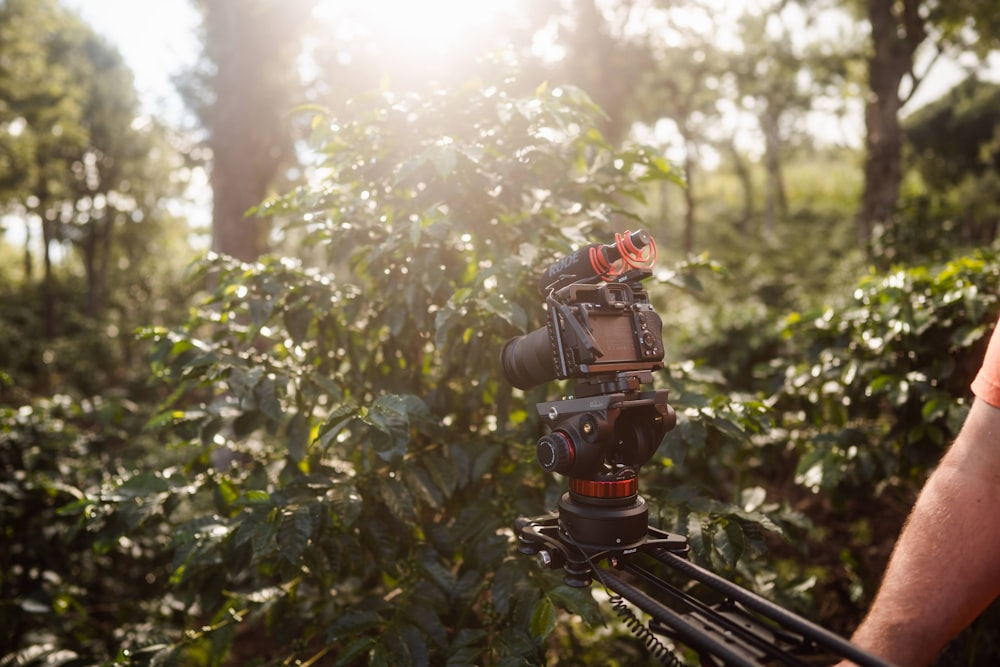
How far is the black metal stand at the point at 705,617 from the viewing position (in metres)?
0.96

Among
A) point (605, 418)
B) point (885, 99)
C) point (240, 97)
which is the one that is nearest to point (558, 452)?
point (605, 418)

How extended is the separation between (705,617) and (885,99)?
1023 cm

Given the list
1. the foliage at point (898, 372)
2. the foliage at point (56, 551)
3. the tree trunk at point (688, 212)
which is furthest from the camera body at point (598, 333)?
the tree trunk at point (688, 212)

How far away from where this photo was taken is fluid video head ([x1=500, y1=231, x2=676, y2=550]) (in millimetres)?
1355

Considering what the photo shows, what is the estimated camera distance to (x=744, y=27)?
13742 millimetres

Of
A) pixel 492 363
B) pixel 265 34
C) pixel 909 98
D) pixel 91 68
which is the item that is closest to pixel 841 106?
pixel 909 98

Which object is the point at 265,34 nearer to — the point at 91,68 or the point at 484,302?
the point at 484,302

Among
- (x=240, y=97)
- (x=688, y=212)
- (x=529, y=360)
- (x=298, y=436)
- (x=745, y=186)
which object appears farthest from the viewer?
(x=745, y=186)

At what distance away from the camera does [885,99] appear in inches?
345

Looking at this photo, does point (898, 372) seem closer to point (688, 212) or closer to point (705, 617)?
point (705, 617)

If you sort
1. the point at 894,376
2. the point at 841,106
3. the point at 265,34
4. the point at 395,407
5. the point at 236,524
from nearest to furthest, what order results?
the point at 395,407
the point at 236,524
the point at 894,376
the point at 265,34
the point at 841,106

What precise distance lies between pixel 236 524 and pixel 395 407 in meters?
0.73

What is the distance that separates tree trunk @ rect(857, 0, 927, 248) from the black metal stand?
30.1ft

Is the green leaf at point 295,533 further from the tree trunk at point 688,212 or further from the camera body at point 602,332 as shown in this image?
the tree trunk at point 688,212
